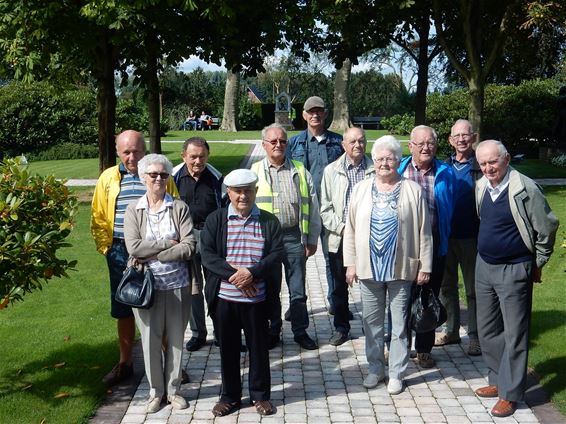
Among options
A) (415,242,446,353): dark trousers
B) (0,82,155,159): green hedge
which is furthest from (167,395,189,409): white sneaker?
(0,82,155,159): green hedge

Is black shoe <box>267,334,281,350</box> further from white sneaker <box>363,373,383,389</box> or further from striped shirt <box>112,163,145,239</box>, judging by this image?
striped shirt <box>112,163,145,239</box>

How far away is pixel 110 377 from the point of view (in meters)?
6.01

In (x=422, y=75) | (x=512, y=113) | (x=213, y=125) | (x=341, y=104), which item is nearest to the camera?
(x=422, y=75)

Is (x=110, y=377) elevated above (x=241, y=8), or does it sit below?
below

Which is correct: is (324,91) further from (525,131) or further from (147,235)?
(147,235)

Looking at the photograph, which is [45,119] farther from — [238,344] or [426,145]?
[238,344]

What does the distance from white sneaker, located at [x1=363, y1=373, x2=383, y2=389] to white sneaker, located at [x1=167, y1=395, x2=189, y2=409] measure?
1427 millimetres

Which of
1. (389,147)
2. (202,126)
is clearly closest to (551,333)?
(389,147)

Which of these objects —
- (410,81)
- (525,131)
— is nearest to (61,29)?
(525,131)

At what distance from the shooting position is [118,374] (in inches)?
239

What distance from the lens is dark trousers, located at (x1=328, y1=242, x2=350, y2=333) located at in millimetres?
6875

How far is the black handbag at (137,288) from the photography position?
5156 mm

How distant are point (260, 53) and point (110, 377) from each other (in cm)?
1120

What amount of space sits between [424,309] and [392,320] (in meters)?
0.34
